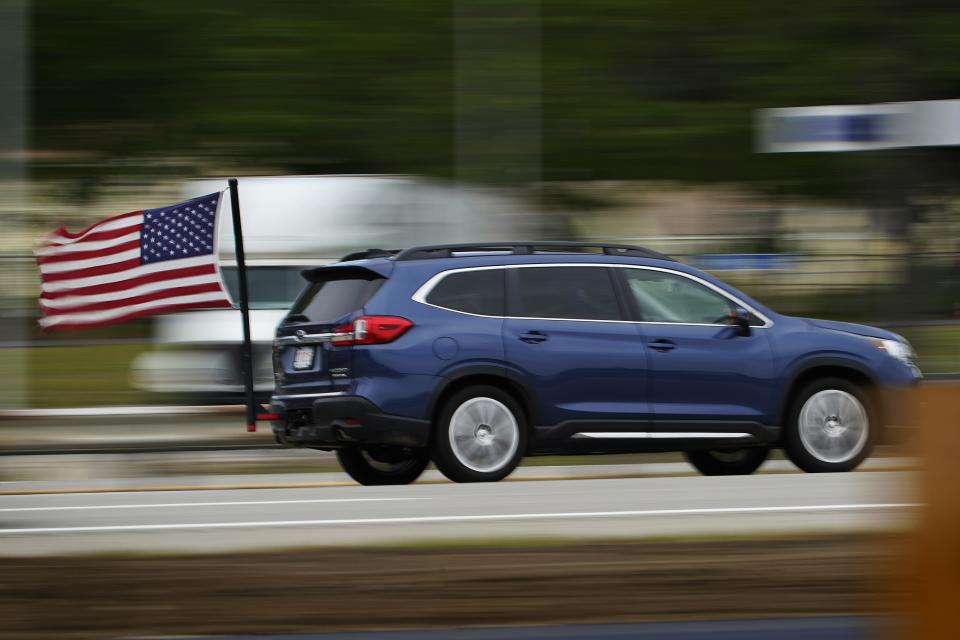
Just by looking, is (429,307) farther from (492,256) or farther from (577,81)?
(577,81)

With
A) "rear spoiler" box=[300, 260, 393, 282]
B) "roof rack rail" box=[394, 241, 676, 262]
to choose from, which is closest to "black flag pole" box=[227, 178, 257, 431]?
"rear spoiler" box=[300, 260, 393, 282]

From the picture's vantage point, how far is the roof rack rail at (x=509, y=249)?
36.2 feet

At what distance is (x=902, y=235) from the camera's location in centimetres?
1680

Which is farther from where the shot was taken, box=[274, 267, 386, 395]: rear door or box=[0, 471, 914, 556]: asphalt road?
box=[274, 267, 386, 395]: rear door

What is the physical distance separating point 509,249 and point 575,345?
84 cm

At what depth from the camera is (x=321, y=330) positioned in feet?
35.4

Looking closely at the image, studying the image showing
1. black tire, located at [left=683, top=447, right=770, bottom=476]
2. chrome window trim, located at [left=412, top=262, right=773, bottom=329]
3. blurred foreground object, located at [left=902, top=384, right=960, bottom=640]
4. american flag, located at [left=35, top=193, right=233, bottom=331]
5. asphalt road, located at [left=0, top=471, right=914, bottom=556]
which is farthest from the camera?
black tire, located at [left=683, top=447, right=770, bottom=476]

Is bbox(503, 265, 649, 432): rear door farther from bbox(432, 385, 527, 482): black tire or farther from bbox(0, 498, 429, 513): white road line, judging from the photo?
bbox(0, 498, 429, 513): white road line

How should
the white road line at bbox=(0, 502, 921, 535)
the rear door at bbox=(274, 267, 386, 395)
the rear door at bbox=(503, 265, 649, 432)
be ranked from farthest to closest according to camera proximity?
the rear door at bbox=(503, 265, 649, 432) → the rear door at bbox=(274, 267, 386, 395) → the white road line at bbox=(0, 502, 921, 535)

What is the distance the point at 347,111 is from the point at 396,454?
6.65 metres

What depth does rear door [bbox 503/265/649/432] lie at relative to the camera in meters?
10.9

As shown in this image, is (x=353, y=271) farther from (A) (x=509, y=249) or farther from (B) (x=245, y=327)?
(B) (x=245, y=327)

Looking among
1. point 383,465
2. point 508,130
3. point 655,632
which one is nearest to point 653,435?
point 383,465

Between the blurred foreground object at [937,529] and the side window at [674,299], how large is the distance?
304 inches
